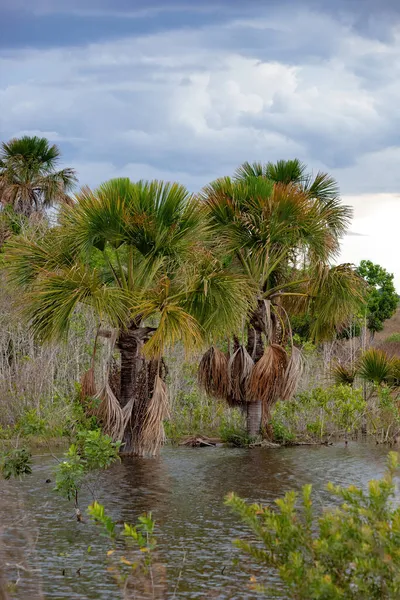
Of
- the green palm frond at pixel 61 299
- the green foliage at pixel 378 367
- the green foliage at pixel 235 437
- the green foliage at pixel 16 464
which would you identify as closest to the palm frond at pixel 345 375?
the green foliage at pixel 378 367

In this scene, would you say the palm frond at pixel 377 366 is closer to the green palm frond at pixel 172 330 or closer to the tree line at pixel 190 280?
the tree line at pixel 190 280

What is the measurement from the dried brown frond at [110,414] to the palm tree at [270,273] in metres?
3.95

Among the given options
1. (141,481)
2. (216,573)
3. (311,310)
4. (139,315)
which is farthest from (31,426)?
(311,310)

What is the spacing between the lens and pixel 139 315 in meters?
18.5

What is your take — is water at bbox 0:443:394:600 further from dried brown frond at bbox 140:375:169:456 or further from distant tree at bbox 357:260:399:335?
distant tree at bbox 357:260:399:335

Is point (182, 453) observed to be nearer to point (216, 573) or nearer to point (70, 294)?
point (70, 294)

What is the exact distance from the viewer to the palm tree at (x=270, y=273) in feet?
69.1

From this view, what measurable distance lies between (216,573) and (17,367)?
49.4ft

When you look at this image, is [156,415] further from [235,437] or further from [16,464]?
[235,437]

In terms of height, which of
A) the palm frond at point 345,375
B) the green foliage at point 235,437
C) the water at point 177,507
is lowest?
the water at point 177,507

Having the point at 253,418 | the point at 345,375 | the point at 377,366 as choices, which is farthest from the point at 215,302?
the point at 345,375

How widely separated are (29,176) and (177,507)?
73.7ft

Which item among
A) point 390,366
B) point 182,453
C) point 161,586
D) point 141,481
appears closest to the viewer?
point 161,586

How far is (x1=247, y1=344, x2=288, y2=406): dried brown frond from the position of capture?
825 inches
